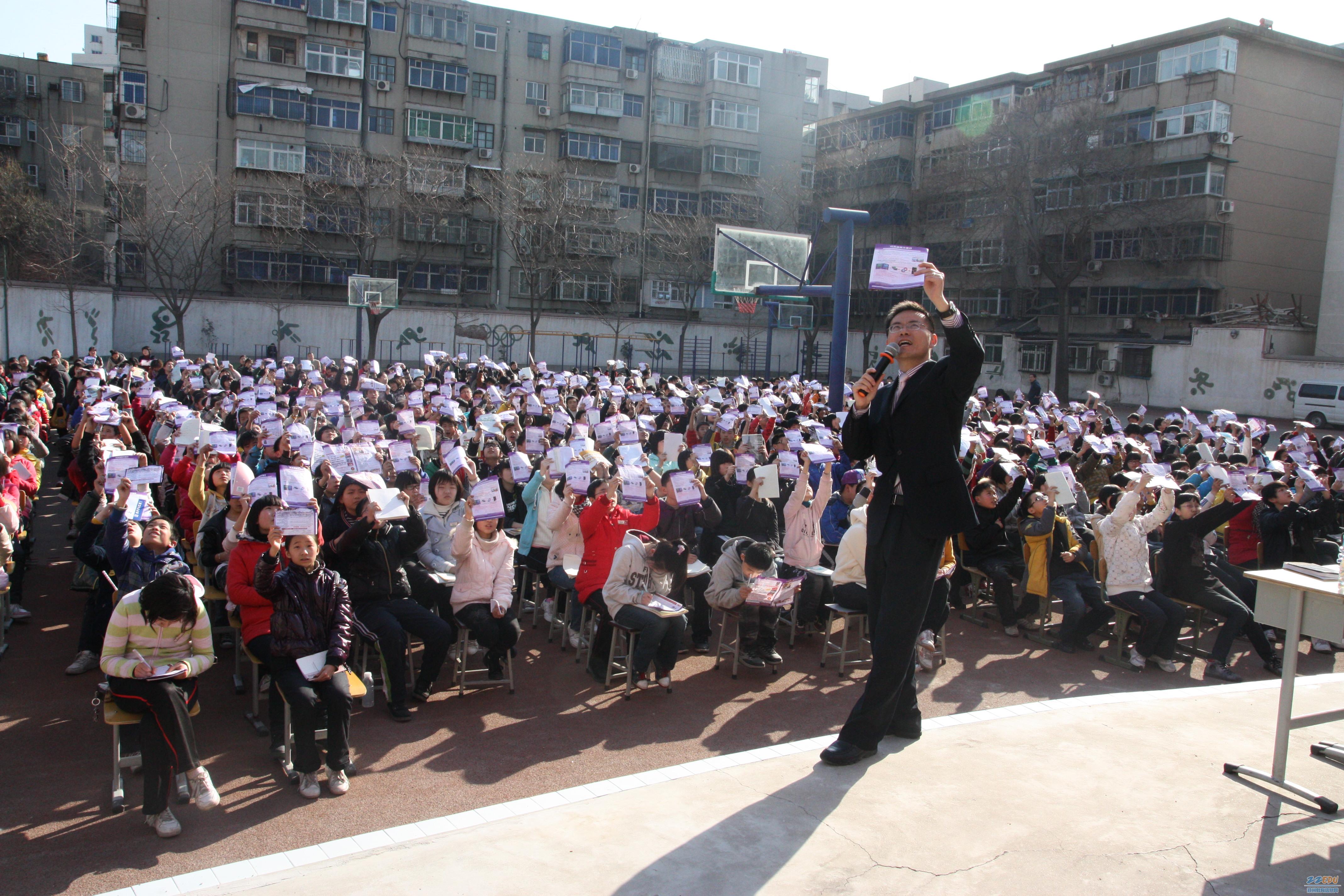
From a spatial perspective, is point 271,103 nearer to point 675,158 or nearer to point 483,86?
point 483,86

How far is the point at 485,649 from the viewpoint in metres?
7.93

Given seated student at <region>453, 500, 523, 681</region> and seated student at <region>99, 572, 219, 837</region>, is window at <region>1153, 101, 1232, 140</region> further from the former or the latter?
seated student at <region>99, 572, 219, 837</region>

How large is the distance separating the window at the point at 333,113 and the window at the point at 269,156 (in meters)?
2.11

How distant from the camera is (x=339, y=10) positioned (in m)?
42.8

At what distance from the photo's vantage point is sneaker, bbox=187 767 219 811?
4902 mm

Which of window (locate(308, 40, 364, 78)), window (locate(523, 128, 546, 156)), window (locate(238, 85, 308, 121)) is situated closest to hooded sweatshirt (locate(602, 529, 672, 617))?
window (locate(238, 85, 308, 121))

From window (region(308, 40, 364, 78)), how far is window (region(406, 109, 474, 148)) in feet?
9.17

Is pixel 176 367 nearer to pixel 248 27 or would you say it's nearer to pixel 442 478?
pixel 442 478

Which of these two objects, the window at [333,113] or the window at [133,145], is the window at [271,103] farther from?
the window at [133,145]

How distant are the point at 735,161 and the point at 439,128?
15.6 meters

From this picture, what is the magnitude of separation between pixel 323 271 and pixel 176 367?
26404mm

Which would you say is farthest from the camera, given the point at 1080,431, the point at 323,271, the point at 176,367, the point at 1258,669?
the point at 323,271

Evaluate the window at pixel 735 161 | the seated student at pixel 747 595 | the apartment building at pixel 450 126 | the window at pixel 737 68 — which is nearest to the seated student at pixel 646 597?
the seated student at pixel 747 595

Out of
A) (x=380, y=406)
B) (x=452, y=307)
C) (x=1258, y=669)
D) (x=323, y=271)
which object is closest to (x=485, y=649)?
(x=1258, y=669)
